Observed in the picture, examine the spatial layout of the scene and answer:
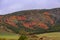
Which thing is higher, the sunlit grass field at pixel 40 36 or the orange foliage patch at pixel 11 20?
the orange foliage patch at pixel 11 20

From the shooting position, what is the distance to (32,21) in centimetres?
1155

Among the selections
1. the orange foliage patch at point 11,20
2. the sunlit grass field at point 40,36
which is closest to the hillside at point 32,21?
the orange foliage patch at point 11,20

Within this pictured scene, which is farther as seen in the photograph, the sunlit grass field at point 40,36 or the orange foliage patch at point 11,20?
the orange foliage patch at point 11,20

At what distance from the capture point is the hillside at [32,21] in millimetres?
11383

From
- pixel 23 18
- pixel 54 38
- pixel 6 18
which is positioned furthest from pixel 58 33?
pixel 6 18

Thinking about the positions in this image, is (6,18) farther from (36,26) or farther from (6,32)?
(36,26)

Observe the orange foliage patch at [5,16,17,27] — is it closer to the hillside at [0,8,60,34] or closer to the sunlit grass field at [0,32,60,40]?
the hillside at [0,8,60,34]

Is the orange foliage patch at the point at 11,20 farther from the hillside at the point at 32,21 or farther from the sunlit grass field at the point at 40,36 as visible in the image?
the sunlit grass field at the point at 40,36

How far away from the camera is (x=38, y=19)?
1157cm

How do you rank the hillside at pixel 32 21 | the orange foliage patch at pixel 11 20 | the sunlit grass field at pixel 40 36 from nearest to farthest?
the sunlit grass field at pixel 40 36, the hillside at pixel 32 21, the orange foliage patch at pixel 11 20

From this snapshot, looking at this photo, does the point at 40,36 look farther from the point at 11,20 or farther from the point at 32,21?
the point at 11,20

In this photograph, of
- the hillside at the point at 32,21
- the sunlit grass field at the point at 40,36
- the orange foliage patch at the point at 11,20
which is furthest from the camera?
the orange foliage patch at the point at 11,20

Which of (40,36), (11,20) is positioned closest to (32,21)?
(40,36)

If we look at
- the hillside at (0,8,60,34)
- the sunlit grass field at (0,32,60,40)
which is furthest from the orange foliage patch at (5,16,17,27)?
the sunlit grass field at (0,32,60,40)
